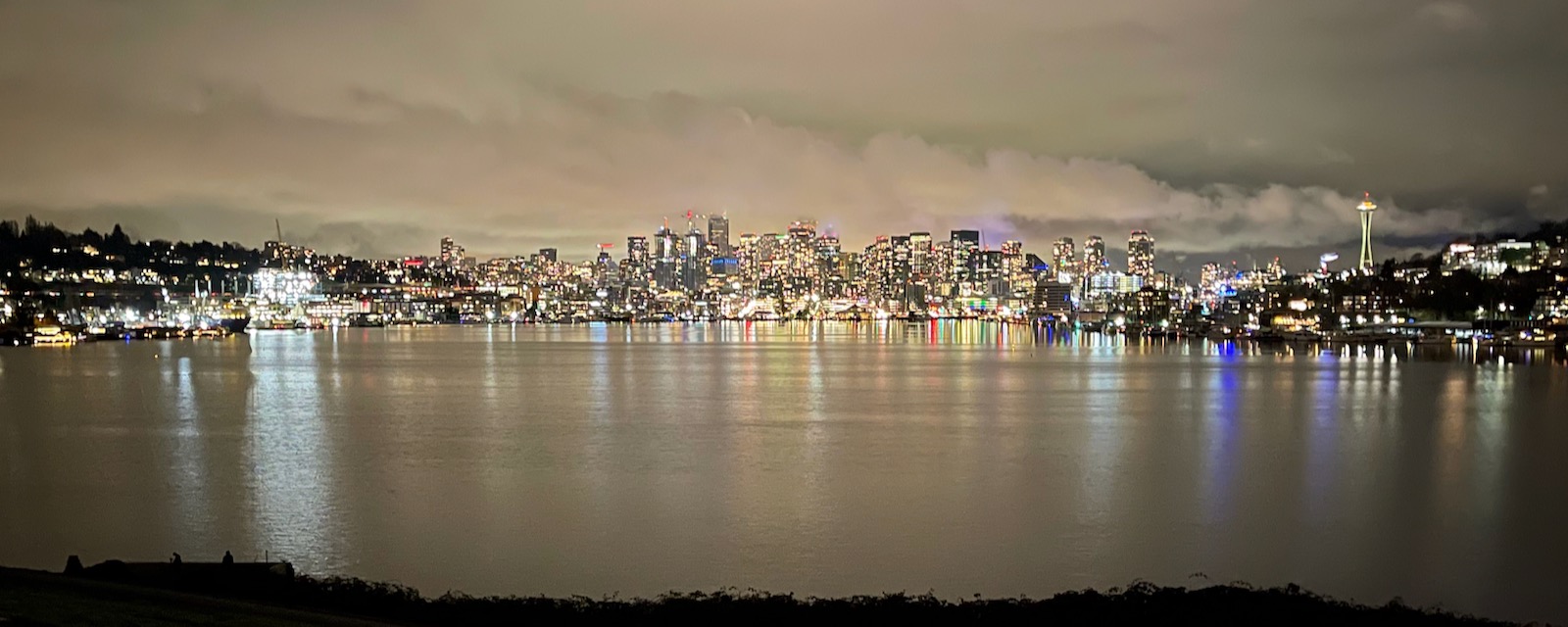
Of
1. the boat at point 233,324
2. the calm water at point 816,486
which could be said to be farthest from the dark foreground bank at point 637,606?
the boat at point 233,324

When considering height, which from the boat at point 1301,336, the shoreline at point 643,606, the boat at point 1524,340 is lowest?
the boat at point 1301,336

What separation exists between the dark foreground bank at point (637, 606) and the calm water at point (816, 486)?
290 centimetres

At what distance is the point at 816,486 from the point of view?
18.1 m

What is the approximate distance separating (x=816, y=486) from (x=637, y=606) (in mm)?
9360

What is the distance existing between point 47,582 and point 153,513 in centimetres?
837

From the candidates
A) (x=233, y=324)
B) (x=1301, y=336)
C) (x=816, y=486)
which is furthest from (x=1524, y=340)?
(x=233, y=324)

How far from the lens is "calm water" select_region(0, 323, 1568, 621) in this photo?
12.8 m

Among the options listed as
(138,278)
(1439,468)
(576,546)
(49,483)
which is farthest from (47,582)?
(138,278)

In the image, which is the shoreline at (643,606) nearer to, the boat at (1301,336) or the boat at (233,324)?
the boat at (1301,336)

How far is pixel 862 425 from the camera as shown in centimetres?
2758

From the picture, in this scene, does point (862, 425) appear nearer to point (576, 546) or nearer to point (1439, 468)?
point (1439, 468)

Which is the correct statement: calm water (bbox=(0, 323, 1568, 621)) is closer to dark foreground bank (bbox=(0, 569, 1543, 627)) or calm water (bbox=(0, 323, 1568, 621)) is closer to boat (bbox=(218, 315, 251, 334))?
dark foreground bank (bbox=(0, 569, 1543, 627))

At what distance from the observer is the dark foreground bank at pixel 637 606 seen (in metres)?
7.77

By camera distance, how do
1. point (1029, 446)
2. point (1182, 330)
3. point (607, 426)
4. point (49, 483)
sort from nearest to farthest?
point (49, 483)
point (1029, 446)
point (607, 426)
point (1182, 330)
